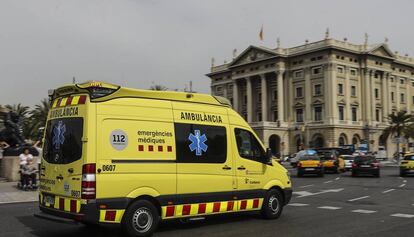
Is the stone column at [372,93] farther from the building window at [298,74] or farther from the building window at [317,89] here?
the building window at [298,74]

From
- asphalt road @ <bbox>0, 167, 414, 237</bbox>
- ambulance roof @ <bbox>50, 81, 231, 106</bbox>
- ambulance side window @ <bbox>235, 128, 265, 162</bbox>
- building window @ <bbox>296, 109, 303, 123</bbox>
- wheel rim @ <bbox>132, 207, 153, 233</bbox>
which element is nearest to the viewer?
ambulance roof @ <bbox>50, 81, 231, 106</bbox>

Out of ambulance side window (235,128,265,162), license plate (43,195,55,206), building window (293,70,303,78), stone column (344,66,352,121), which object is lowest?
license plate (43,195,55,206)

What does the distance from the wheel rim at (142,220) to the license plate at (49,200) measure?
4.91 ft

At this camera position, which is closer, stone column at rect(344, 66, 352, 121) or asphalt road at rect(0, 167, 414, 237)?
asphalt road at rect(0, 167, 414, 237)

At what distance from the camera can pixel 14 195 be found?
675 inches

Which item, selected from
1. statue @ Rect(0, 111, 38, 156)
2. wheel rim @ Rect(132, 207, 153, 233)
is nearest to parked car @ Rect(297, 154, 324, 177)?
statue @ Rect(0, 111, 38, 156)

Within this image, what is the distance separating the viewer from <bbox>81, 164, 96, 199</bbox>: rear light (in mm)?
7785

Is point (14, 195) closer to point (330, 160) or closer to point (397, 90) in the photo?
point (330, 160)

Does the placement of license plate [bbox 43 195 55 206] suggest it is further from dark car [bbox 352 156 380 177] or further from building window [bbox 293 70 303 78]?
building window [bbox 293 70 303 78]

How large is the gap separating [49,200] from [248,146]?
429 cm

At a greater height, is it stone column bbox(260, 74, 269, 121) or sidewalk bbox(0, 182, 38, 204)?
stone column bbox(260, 74, 269, 121)

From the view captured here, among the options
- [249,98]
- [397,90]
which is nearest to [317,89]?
[249,98]

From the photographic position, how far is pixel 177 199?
354 inches

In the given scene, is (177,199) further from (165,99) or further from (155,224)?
(165,99)
